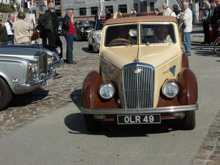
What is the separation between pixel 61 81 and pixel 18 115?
142 inches

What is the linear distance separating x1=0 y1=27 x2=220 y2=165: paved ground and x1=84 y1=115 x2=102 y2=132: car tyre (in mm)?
1469

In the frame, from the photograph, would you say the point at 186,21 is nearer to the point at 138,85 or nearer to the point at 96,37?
the point at 96,37

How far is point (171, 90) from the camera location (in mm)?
5977

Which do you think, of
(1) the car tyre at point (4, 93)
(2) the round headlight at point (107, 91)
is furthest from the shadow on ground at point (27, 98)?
(2) the round headlight at point (107, 91)

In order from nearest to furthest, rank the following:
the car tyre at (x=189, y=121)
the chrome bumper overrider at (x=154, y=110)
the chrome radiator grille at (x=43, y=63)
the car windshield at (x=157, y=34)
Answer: the chrome bumper overrider at (x=154, y=110) → the car tyre at (x=189, y=121) → the car windshield at (x=157, y=34) → the chrome radiator grille at (x=43, y=63)

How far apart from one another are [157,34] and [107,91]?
6.20ft

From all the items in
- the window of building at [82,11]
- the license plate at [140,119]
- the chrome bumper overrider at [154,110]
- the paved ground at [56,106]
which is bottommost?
the paved ground at [56,106]

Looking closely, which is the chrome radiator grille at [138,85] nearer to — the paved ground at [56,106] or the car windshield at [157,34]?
the paved ground at [56,106]

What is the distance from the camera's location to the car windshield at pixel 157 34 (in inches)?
287

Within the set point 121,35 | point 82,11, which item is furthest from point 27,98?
point 82,11

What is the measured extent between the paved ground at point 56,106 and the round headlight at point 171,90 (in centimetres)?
83

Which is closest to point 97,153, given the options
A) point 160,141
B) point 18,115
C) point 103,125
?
point 160,141

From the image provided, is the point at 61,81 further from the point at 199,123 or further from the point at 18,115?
the point at 199,123

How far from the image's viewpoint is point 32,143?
6062 mm
